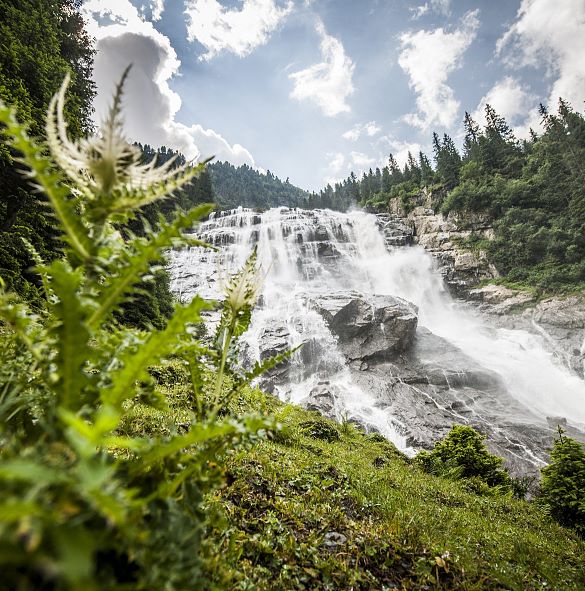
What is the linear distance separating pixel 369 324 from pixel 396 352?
9.99 feet

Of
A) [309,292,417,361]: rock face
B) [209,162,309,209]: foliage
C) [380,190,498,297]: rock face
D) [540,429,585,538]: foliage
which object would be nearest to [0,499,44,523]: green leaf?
[540,429,585,538]: foliage

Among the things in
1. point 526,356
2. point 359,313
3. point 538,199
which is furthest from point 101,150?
point 538,199

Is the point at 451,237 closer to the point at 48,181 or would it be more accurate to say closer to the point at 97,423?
the point at 48,181

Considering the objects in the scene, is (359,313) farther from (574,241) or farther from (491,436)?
(574,241)

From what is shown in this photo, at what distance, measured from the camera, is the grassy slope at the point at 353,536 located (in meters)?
2.48

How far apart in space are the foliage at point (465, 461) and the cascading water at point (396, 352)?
6052mm

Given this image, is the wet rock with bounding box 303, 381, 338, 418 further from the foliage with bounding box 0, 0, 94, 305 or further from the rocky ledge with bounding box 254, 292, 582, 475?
the foliage with bounding box 0, 0, 94, 305

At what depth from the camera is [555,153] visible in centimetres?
4328

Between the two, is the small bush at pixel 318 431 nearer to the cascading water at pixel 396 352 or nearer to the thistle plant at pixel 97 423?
the cascading water at pixel 396 352

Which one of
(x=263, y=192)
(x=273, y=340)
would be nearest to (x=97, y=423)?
(x=273, y=340)

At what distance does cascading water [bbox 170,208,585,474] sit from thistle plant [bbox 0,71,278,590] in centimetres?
1335

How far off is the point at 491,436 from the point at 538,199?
37.9m

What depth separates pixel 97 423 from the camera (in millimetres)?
663

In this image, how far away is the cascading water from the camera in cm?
1888
